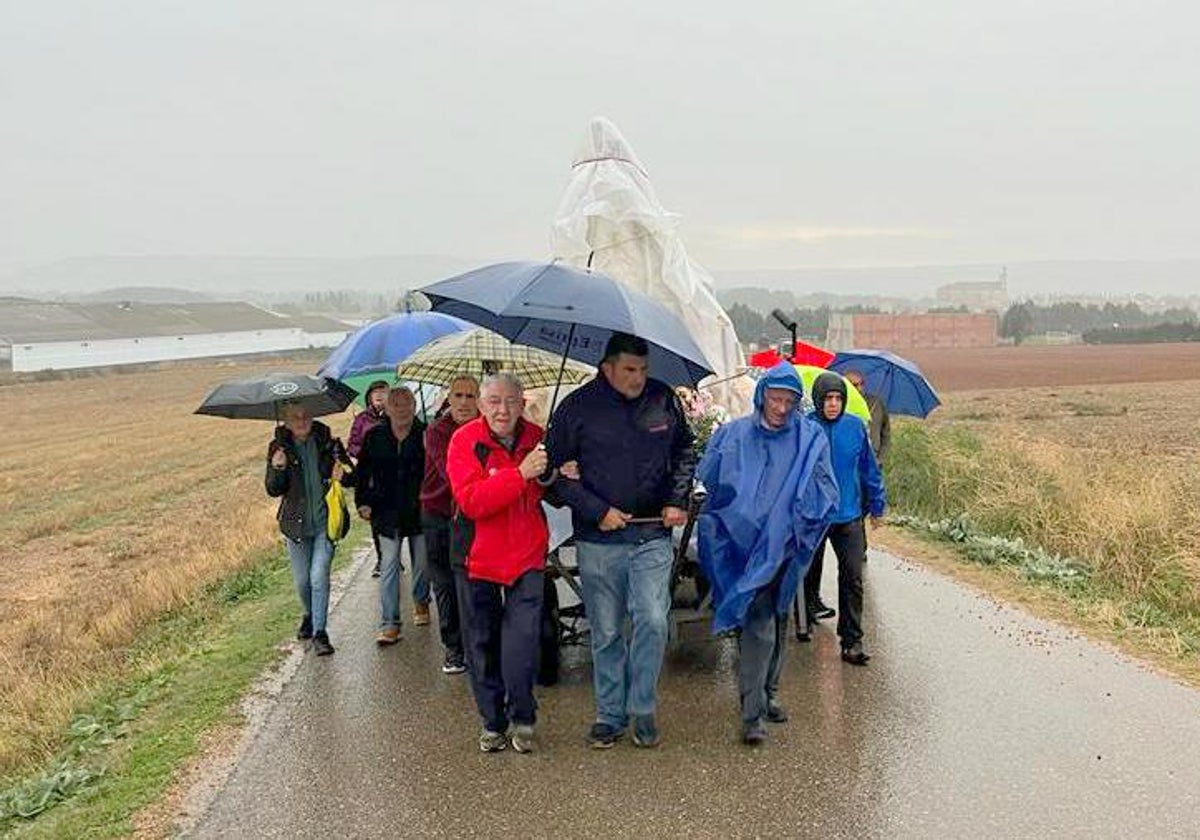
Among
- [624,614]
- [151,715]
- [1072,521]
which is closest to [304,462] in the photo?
[151,715]

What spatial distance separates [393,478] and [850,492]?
2.84 metres

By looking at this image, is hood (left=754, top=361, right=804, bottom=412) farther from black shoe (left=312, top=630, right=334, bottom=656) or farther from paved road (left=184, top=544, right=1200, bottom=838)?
black shoe (left=312, top=630, right=334, bottom=656)

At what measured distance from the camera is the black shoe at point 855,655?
579cm

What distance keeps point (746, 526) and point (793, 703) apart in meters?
1.21

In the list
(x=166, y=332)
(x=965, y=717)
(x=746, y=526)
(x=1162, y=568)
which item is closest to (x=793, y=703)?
(x=965, y=717)

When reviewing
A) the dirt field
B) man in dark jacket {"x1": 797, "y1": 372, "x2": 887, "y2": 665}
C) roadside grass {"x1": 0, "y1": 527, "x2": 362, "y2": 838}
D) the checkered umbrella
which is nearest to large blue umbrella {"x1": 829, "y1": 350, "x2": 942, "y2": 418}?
man in dark jacket {"x1": 797, "y1": 372, "x2": 887, "y2": 665}

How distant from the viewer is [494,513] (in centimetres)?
444

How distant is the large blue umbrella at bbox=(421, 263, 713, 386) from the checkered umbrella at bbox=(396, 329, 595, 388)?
956 mm

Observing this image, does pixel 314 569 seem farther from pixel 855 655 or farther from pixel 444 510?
pixel 855 655

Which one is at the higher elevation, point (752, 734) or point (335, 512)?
point (335, 512)

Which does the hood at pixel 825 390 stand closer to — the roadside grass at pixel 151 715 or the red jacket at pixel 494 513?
the red jacket at pixel 494 513

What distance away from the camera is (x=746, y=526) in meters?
4.58

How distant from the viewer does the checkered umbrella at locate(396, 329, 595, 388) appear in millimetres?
6027

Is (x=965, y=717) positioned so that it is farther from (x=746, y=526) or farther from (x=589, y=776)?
(x=589, y=776)
